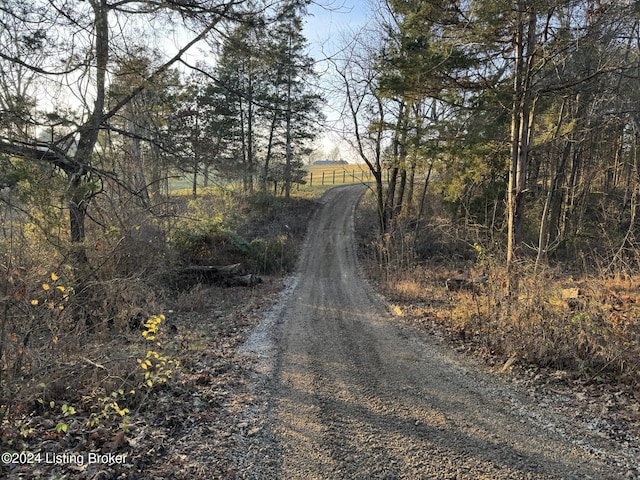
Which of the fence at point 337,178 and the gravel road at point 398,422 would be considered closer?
the gravel road at point 398,422

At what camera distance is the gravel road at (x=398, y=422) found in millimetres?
3342


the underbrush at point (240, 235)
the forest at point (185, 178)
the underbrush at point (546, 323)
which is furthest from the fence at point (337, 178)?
the underbrush at point (546, 323)

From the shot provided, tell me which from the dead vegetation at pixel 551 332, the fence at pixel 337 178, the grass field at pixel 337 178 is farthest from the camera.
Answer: the fence at pixel 337 178

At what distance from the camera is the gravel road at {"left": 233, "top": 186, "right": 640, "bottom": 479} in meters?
3.34

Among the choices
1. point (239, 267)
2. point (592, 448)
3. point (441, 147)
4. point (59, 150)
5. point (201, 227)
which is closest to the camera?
point (592, 448)

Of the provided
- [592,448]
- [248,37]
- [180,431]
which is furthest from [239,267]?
[592,448]

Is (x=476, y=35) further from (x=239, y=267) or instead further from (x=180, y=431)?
(x=239, y=267)

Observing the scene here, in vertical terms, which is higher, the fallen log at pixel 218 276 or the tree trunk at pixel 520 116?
the tree trunk at pixel 520 116

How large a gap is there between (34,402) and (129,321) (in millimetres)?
3466

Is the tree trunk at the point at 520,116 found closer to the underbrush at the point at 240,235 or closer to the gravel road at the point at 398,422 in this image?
the gravel road at the point at 398,422

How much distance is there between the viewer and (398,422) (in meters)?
4.07

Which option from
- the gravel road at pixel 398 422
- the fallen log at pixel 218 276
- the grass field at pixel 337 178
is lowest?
the gravel road at pixel 398 422

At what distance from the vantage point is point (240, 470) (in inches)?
130

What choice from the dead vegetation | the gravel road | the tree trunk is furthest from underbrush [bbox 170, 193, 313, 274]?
the tree trunk
